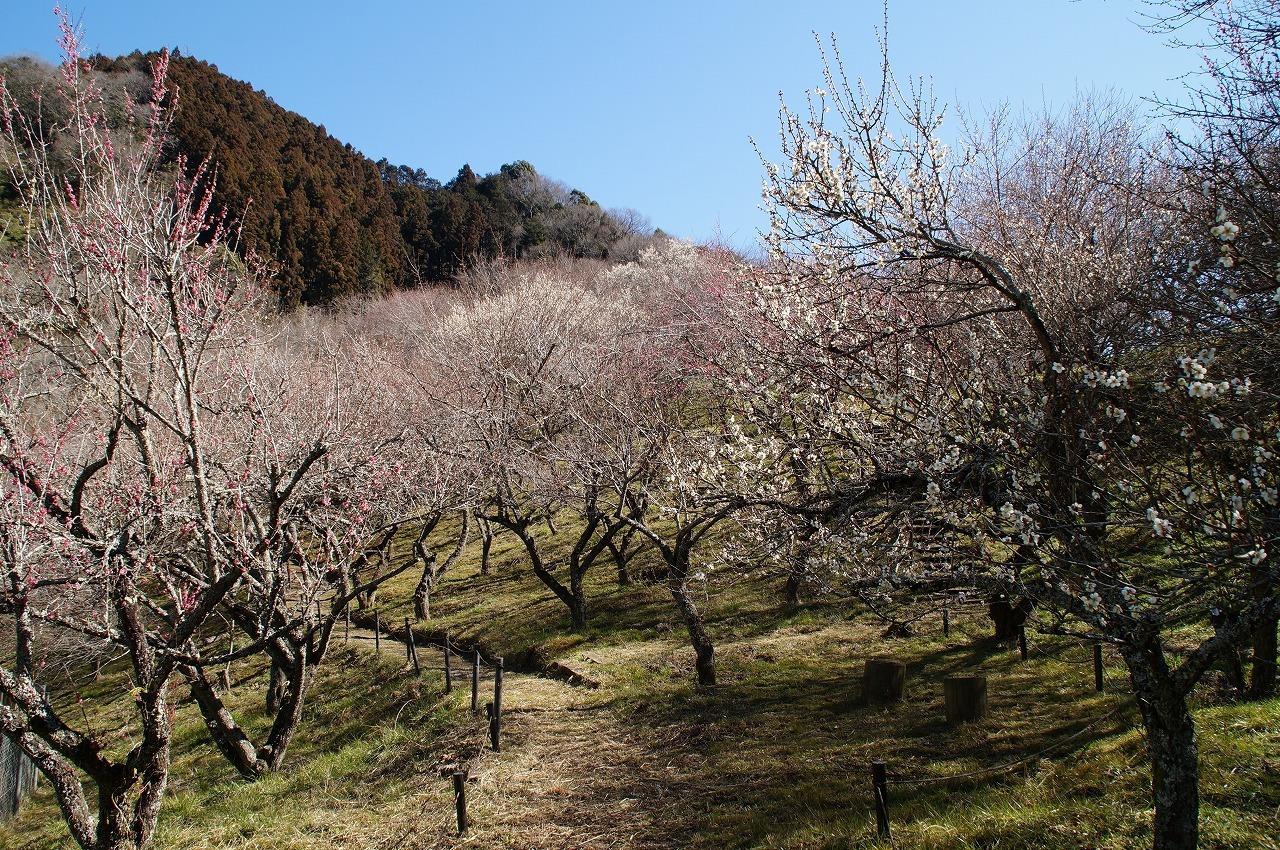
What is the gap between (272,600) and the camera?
723 cm

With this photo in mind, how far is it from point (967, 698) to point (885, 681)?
1135 mm

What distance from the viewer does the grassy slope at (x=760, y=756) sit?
585cm

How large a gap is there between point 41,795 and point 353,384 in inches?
301

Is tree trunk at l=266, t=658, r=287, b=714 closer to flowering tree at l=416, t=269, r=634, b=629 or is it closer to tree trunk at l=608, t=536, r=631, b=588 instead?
flowering tree at l=416, t=269, r=634, b=629

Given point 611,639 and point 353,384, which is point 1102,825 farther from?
point 353,384

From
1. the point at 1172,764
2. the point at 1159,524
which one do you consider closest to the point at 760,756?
the point at 1172,764

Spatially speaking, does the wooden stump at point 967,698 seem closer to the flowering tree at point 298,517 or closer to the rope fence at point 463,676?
the rope fence at point 463,676

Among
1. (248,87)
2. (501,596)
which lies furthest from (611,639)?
(248,87)

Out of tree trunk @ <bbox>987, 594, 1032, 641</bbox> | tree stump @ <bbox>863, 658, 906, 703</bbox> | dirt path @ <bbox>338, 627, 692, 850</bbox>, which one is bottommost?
dirt path @ <bbox>338, 627, 692, 850</bbox>

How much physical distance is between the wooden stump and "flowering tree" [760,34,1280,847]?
2257 millimetres

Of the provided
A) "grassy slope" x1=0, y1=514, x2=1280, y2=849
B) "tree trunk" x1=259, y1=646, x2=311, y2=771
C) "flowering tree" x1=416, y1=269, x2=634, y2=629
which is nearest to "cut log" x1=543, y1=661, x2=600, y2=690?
"grassy slope" x1=0, y1=514, x2=1280, y2=849

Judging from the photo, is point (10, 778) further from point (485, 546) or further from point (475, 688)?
point (485, 546)

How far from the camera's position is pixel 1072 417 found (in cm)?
492

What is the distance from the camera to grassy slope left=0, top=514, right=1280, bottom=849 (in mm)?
5852
